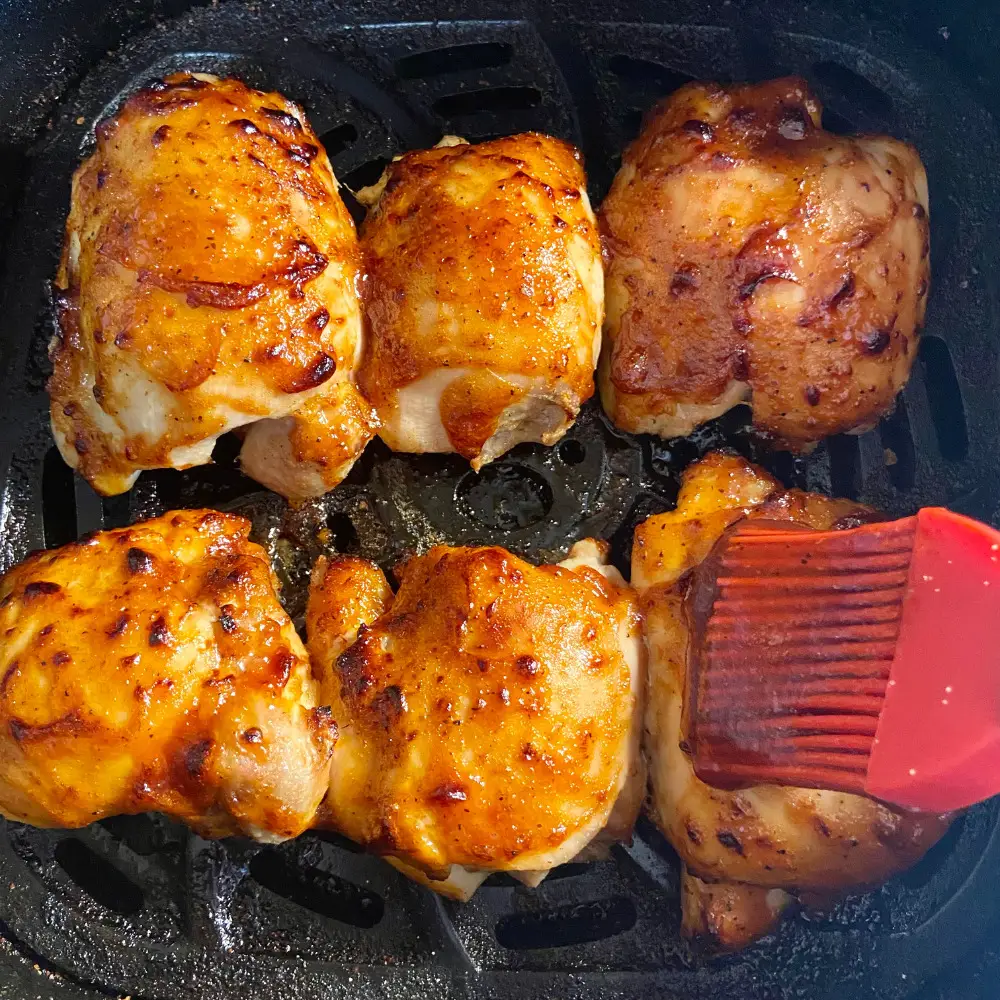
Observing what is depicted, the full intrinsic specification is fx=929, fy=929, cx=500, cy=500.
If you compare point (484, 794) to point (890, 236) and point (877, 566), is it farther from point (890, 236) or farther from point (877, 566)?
point (890, 236)

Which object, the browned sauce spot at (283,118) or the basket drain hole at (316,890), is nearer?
the browned sauce spot at (283,118)

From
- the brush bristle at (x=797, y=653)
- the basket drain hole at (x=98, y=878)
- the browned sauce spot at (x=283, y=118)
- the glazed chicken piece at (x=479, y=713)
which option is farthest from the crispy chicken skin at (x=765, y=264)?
the basket drain hole at (x=98, y=878)

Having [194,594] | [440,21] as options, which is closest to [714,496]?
[194,594]

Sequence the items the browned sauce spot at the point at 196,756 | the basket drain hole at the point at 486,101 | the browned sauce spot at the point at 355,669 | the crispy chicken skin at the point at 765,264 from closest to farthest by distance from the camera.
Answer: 1. the browned sauce spot at the point at 196,756
2. the browned sauce spot at the point at 355,669
3. the crispy chicken skin at the point at 765,264
4. the basket drain hole at the point at 486,101

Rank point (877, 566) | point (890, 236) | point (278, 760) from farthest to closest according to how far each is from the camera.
Result: 1. point (890, 236)
2. point (278, 760)
3. point (877, 566)

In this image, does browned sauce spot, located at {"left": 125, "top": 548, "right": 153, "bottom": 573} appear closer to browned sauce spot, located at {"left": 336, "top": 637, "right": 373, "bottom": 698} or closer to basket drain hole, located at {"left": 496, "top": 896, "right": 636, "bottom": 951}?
browned sauce spot, located at {"left": 336, "top": 637, "right": 373, "bottom": 698}

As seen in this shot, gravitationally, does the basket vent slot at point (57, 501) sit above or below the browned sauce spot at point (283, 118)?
below

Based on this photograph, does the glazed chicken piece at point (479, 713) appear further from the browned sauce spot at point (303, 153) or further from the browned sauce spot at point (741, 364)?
the browned sauce spot at point (303, 153)
